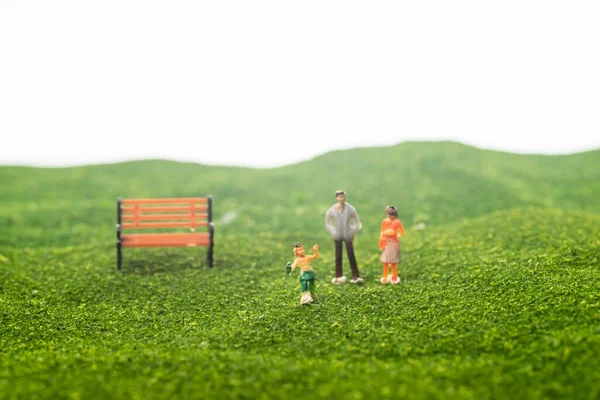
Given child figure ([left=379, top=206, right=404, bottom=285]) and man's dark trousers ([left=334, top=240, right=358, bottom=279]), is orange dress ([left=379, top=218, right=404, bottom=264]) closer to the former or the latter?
child figure ([left=379, top=206, right=404, bottom=285])

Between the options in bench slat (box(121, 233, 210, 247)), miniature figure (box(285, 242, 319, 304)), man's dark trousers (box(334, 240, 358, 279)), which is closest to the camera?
miniature figure (box(285, 242, 319, 304))

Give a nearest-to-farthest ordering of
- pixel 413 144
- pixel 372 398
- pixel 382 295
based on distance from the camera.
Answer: pixel 372 398 < pixel 382 295 < pixel 413 144

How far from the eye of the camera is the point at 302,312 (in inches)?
349

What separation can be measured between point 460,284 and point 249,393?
506cm

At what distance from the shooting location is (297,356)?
7195 mm

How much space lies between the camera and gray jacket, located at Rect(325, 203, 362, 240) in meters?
10.6

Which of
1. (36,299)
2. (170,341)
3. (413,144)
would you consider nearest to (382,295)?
(170,341)

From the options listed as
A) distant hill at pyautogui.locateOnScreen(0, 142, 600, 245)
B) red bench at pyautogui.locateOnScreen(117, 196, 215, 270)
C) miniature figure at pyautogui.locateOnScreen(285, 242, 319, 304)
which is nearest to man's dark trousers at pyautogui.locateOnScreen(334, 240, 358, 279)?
miniature figure at pyautogui.locateOnScreen(285, 242, 319, 304)

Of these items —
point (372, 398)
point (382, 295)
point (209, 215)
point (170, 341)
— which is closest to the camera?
point (372, 398)

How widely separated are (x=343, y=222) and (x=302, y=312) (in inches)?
91.0

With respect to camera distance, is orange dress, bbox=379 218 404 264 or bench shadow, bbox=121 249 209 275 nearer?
orange dress, bbox=379 218 404 264

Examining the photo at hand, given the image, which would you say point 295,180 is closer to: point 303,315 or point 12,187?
point 12,187

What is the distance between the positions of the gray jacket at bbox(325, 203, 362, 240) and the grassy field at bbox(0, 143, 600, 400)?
97 cm

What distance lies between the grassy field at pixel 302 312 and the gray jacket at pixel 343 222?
97 cm
